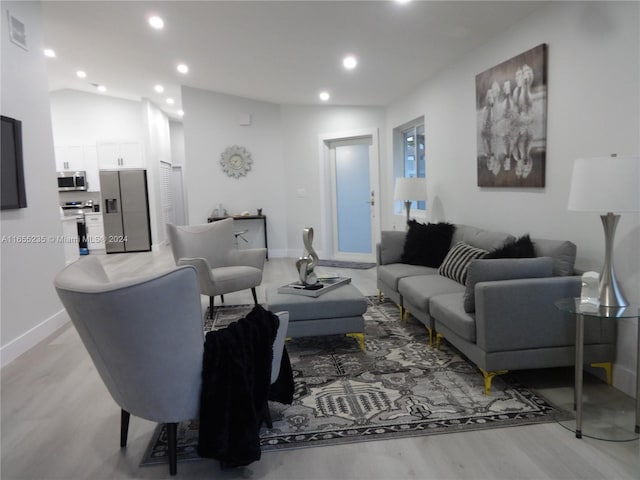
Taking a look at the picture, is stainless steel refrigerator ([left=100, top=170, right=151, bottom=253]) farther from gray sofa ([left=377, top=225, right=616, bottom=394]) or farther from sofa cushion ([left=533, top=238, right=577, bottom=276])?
sofa cushion ([left=533, top=238, right=577, bottom=276])

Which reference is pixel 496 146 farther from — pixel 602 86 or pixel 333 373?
pixel 333 373

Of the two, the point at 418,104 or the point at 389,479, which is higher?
the point at 418,104

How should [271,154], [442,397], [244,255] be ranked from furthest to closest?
[271,154] < [244,255] < [442,397]

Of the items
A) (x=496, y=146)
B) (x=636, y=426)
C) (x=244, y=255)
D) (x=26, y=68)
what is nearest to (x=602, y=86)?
(x=496, y=146)

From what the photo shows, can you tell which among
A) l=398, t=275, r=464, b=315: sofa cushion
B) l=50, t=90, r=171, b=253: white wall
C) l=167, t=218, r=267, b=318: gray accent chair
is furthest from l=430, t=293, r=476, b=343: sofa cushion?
l=50, t=90, r=171, b=253: white wall

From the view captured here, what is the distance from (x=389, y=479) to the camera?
1.85 metres

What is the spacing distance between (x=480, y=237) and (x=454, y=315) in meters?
1.19

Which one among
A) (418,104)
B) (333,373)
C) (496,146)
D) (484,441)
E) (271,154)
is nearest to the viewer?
(484,441)

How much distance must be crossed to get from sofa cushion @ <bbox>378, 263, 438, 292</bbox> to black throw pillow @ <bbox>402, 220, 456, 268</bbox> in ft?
0.26

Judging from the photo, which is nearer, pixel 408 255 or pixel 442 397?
pixel 442 397

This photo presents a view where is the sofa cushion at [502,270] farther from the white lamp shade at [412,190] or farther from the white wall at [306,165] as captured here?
the white wall at [306,165]

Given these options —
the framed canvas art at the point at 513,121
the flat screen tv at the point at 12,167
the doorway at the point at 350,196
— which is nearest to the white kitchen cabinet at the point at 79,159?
the doorway at the point at 350,196

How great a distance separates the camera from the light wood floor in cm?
189

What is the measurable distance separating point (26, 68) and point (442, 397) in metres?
4.12
